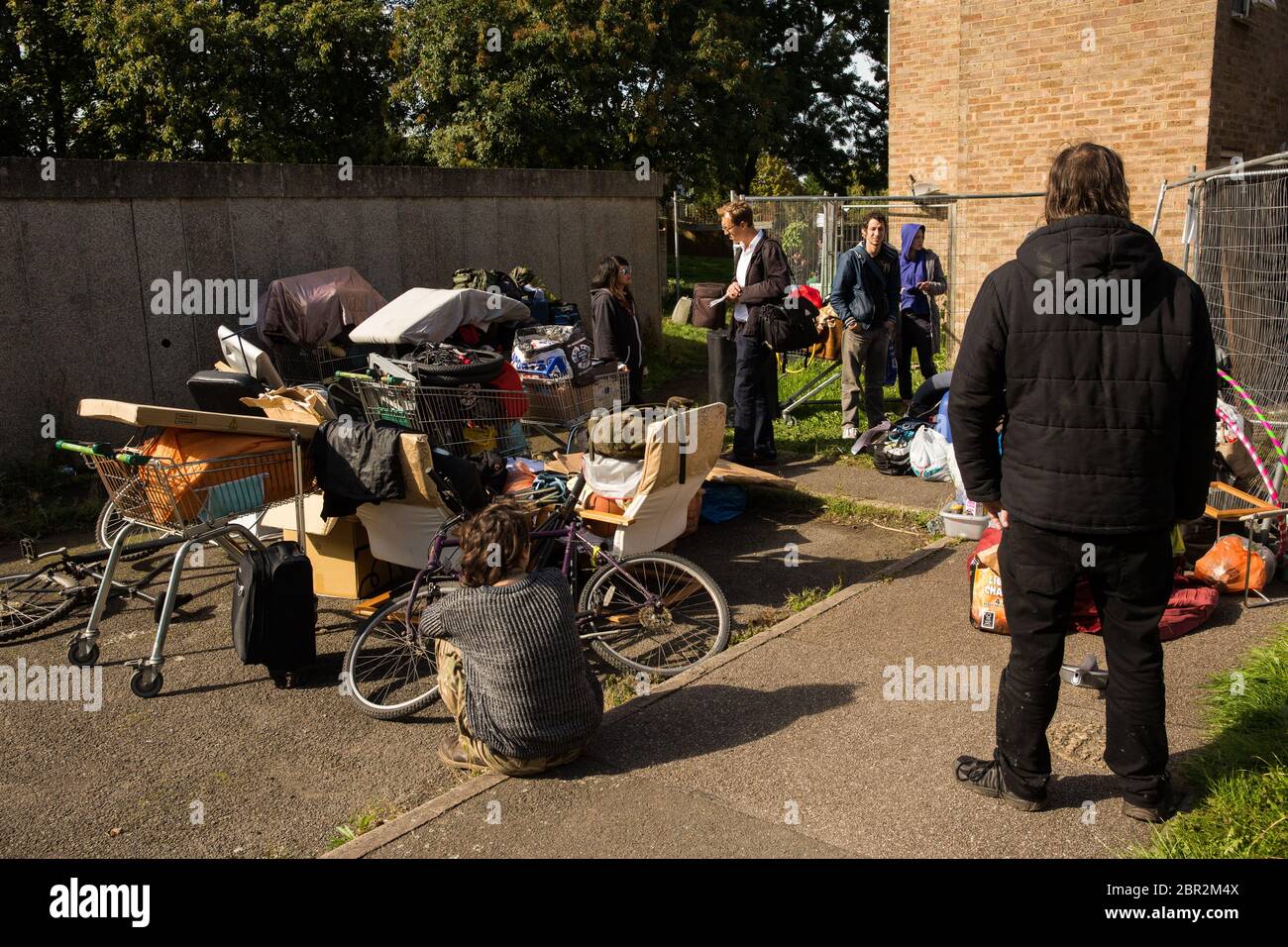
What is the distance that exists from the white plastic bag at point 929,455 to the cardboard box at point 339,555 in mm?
4296

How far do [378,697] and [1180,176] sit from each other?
37.6 ft

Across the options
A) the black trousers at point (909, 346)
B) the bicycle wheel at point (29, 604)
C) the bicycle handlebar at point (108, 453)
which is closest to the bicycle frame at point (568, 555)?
the bicycle handlebar at point (108, 453)

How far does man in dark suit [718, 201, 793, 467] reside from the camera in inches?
366

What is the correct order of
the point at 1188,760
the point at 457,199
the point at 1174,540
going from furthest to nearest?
the point at 457,199, the point at 1188,760, the point at 1174,540

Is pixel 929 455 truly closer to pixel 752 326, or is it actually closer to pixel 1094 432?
pixel 752 326

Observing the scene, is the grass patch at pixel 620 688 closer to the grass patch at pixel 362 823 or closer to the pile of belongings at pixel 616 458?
the pile of belongings at pixel 616 458

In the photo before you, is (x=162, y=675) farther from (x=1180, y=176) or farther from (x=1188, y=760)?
(x=1180, y=176)

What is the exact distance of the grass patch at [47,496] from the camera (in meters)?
8.53

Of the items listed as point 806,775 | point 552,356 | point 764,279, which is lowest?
point 806,775

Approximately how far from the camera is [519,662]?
14.4ft

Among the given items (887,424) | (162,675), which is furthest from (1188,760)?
(887,424)

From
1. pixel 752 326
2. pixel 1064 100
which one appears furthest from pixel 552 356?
pixel 1064 100

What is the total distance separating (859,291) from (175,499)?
21.3 ft
